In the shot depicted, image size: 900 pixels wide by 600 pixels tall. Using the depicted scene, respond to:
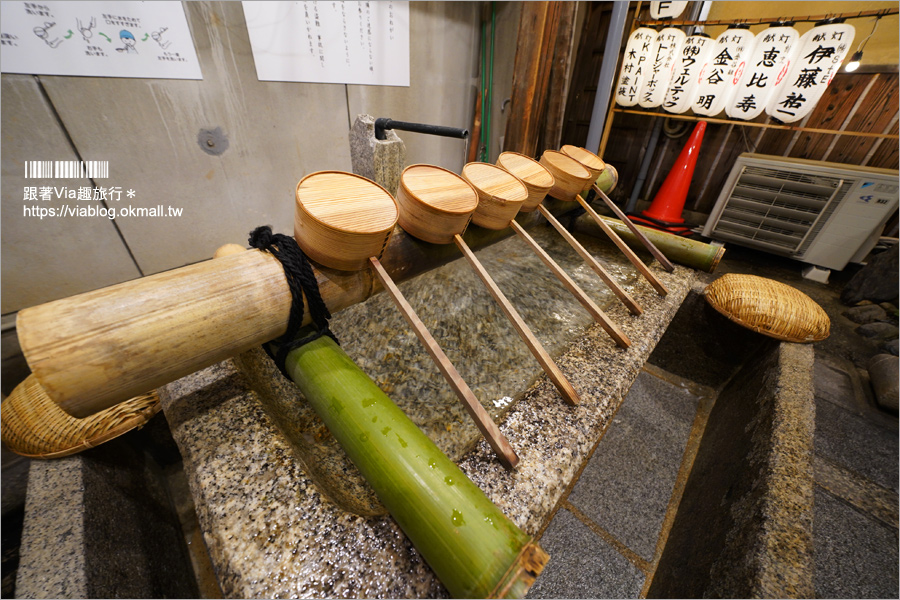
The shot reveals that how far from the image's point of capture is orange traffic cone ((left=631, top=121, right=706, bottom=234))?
6074 millimetres

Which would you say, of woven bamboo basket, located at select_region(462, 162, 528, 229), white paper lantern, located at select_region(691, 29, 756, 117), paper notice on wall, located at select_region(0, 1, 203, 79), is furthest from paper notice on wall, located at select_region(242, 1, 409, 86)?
white paper lantern, located at select_region(691, 29, 756, 117)

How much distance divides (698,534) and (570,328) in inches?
50.2

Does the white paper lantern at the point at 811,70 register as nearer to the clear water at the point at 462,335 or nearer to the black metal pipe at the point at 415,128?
the clear water at the point at 462,335

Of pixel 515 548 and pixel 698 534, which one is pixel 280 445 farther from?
pixel 698 534

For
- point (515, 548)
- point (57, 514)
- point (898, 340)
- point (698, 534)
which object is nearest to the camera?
point (515, 548)

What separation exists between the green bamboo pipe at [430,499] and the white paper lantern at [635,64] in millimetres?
6820

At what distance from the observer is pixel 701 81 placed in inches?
198

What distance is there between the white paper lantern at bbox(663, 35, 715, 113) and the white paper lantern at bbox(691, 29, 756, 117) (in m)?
0.08

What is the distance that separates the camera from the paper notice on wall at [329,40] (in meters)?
3.04

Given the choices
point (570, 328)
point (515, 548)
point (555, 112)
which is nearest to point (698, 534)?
point (570, 328)

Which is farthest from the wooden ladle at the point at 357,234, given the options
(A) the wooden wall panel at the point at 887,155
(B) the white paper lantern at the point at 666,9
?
(A) the wooden wall panel at the point at 887,155

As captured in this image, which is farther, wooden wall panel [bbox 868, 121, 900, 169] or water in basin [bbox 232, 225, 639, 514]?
wooden wall panel [bbox 868, 121, 900, 169]

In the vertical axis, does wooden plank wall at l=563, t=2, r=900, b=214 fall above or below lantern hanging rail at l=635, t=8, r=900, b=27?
below

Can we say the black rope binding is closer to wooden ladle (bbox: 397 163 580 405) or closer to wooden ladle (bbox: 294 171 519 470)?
wooden ladle (bbox: 294 171 519 470)
